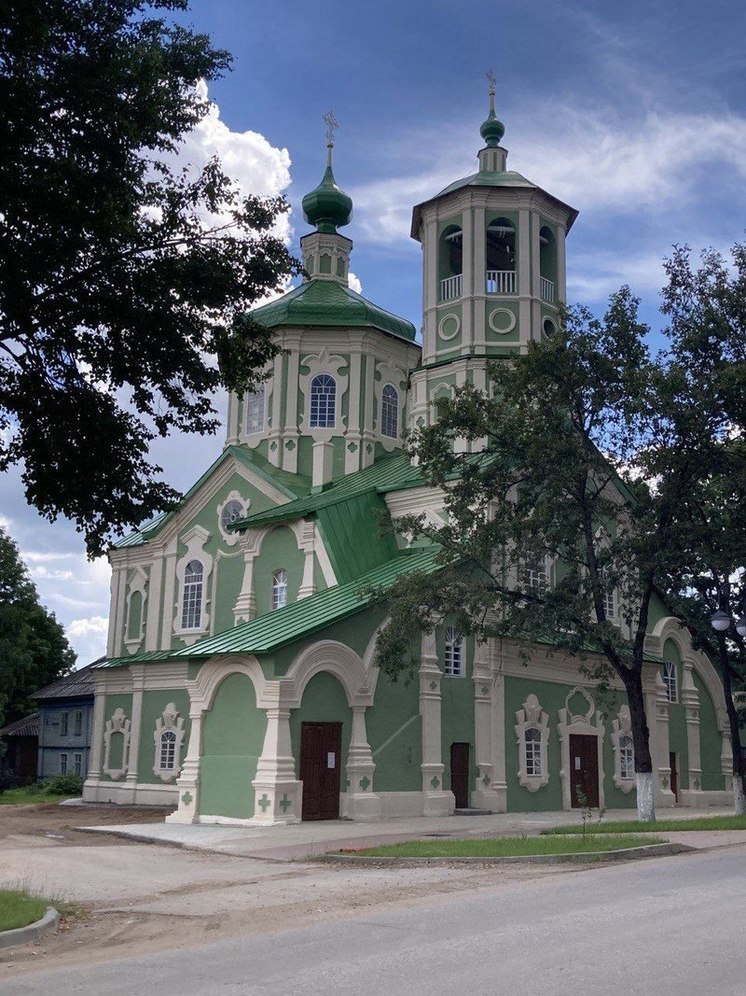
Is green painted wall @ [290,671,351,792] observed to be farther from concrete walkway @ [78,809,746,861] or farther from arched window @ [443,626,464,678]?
arched window @ [443,626,464,678]

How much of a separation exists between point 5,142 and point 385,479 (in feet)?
68.2

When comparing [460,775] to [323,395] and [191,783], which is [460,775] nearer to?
[191,783]

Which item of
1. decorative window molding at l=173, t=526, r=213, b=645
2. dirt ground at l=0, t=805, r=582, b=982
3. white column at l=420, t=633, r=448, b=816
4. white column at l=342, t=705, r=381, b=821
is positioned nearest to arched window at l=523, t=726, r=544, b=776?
white column at l=420, t=633, r=448, b=816

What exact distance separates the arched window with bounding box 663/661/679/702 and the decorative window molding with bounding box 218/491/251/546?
14.6m

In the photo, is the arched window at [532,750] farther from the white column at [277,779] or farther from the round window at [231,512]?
the round window at [231,512]

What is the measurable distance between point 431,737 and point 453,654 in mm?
2551

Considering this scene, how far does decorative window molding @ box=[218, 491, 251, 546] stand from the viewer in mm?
32562

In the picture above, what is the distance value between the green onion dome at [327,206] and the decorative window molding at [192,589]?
12.1 meters

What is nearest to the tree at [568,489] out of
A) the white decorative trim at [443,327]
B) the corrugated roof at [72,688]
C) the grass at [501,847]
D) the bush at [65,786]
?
the grass at [501,847]

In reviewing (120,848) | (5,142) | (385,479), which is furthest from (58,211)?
(385,479)

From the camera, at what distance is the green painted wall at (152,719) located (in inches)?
1265

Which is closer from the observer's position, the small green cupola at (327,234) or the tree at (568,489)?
the tree at (568,489)

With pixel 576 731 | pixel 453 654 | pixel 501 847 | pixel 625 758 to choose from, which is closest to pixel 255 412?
pixel 453 654

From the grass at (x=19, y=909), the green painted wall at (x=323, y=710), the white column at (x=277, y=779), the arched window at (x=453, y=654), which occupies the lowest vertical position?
the grass at (x=19, y=909)
